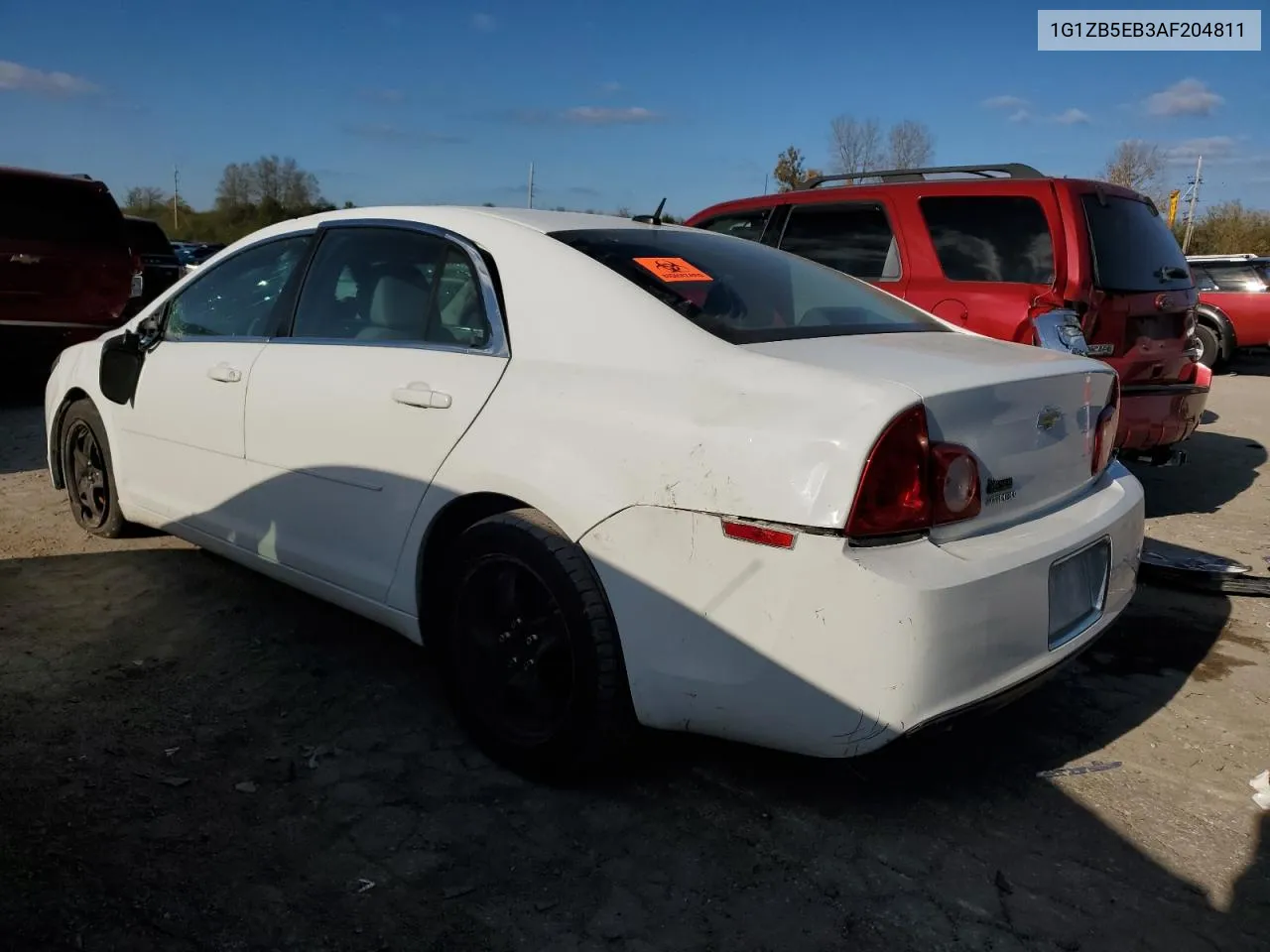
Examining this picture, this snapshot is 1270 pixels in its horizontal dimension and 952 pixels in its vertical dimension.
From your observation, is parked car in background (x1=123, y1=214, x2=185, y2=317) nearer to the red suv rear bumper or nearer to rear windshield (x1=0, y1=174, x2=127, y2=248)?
rear windshield (x1=0, y1=174, x2=127, y2=248)

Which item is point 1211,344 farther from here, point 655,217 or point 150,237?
point 150,237

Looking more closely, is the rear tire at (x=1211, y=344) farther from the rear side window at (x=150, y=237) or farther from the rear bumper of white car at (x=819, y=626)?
the rear side window at (x=150, y=237)

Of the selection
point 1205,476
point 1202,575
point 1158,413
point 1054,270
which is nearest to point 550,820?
point 1202,575

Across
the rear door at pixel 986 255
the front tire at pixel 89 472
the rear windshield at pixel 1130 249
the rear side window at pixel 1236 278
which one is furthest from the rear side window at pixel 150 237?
the rear side window at pixel 1236 278

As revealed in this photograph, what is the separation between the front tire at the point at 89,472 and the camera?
4535 millimetres

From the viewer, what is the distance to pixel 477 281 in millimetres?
2996

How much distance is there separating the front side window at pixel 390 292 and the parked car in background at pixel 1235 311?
46.1 ft

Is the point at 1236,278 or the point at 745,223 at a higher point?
the point at 1236,278

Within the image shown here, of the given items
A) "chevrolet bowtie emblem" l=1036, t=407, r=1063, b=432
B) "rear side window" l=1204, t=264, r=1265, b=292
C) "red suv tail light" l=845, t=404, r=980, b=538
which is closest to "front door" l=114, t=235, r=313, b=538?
"red suv tail light" l=845, t=404, r=980, b=538

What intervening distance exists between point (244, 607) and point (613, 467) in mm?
2218

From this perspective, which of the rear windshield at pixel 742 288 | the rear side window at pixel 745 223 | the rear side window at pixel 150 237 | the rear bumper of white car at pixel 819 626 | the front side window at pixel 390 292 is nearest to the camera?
the rear bumper of white car at pixel 819 626

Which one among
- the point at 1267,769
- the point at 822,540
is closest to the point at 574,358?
the point at 822,540

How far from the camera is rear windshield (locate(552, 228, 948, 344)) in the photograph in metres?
2.73

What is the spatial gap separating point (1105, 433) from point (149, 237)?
1599 centimetres
